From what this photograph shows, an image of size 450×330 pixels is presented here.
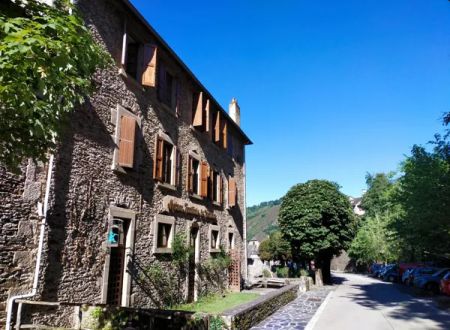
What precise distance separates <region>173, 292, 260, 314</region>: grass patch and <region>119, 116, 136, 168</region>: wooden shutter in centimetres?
583

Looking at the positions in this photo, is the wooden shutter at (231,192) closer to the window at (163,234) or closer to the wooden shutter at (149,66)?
the window at (163,234)

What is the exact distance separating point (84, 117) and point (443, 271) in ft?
75.9

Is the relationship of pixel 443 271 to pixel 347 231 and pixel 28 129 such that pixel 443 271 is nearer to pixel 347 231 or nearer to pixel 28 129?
pixel 347 231

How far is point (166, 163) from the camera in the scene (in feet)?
45.0

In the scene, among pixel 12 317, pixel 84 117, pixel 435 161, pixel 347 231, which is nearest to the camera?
pixel 12 317

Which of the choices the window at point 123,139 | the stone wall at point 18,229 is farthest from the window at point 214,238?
the stone wall at point 18,229

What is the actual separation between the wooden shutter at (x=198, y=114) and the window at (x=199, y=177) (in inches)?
61.4

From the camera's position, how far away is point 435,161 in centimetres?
2178

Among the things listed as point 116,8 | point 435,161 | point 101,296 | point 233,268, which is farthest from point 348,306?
point 116,8

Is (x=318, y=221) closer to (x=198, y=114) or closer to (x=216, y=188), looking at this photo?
(x=216, y=188)

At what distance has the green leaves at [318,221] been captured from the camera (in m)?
24.4

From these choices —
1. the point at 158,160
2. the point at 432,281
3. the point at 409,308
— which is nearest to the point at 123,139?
the point at 158,160

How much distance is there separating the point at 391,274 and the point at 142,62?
29066 millimetres

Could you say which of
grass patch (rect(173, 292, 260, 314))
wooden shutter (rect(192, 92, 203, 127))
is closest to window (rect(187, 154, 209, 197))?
wooden shutter (rect(192, 92, 203, 127))
